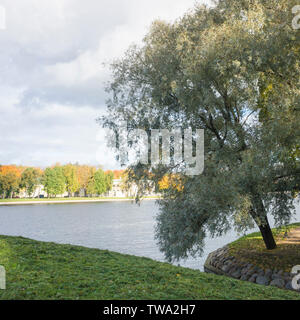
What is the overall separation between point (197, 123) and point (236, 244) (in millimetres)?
6986

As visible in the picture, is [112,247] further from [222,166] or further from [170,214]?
[222,166]

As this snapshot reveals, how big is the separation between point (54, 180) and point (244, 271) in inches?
2868

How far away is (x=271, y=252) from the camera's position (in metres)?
12.6

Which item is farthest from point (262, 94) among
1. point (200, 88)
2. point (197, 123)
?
point (197, 123)

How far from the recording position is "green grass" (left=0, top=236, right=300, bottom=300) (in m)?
5.21

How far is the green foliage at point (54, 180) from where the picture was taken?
7888 cm

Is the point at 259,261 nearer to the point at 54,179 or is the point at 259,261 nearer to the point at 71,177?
A: the point at 54,179

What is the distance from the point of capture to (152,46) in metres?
12.0

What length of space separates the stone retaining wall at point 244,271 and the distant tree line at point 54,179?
63138 mm

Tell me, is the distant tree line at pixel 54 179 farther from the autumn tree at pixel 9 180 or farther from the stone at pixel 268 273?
the stone at pixel 268 273

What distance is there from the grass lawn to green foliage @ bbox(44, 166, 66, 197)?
69143 mm

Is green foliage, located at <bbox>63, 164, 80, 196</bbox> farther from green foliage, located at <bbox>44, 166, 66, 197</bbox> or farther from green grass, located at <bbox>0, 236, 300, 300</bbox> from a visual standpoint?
green grass, located at <bbox>0, 236, 300, 300</bbox>

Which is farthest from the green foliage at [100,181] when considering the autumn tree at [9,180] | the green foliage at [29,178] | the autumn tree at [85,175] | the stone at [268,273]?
the stone at [268,273]

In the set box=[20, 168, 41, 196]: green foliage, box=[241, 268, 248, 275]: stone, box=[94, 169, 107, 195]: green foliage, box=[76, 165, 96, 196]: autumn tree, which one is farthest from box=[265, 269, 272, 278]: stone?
box=[76, 165, 96, 196]: autumn tree
